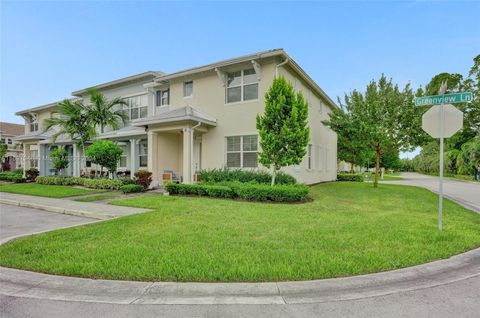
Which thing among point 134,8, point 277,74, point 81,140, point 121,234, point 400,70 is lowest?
point 121,234

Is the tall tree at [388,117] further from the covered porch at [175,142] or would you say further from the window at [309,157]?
the covered porch at [175,142]

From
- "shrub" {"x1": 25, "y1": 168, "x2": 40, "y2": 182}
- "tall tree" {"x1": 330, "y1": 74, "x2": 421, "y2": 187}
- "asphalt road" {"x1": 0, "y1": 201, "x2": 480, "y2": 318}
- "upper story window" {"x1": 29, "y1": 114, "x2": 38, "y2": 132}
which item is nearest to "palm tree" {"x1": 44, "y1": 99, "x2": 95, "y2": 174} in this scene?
"shrub" {"x1": 25, "y1": 168, "x2": 40, "y2": 182}

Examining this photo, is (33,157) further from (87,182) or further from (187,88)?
(187,88)

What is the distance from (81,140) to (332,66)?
18301 millimetres

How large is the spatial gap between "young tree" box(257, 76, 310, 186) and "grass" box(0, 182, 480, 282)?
3.57 m

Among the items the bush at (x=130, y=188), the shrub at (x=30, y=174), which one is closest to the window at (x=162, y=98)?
the bush at (x=130, y=188)

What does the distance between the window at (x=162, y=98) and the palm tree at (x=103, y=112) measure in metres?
3.08

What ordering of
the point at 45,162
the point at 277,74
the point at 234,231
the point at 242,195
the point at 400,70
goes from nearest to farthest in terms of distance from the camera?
the point at 234,231 < the point at 242,195 < the point at 277,74 < the point at 400,70 < the point at 45,162

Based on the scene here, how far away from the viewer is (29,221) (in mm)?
7547

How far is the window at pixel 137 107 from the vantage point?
18188 millimetres

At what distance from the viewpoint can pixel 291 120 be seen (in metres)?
10.7

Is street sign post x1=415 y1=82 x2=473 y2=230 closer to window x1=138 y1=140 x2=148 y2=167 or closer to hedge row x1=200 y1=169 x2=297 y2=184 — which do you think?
hedge row x1=200 y1=169 x2=297 y2=184

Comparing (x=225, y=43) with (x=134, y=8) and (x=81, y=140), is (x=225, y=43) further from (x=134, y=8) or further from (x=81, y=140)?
(x=81, y=140)

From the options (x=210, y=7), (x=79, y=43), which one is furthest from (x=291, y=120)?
(x=79, y=43)
